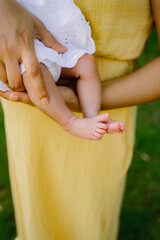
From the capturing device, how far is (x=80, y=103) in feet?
4.27

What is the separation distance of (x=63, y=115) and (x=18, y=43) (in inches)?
12.1

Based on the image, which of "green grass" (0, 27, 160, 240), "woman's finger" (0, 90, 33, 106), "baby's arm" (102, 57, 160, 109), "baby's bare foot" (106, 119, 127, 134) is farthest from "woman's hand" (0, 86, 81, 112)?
"green grass" (0, 27, 160, 240)

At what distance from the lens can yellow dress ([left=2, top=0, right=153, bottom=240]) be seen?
49.7 inches

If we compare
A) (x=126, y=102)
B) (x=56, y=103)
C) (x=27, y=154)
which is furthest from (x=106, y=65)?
(x=27, y=154)

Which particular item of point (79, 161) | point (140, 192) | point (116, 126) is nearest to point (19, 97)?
point (116, 126)

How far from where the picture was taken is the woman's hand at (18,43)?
1.07 meters

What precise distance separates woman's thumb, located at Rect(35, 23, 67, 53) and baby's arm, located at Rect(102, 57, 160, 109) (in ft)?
0.85

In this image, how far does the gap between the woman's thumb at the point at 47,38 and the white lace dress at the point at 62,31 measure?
0.7 inches

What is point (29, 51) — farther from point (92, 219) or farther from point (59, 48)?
point (92, 219)

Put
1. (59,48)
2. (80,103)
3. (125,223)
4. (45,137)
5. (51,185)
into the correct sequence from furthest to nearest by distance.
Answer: (125,223) → (51,185) → (45,137) → (80,103) → (59,48)

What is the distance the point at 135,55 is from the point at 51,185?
0.77m

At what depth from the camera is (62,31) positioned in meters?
1.20

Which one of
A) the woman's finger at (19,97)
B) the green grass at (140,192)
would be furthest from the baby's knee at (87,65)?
the green grass at (140,192)

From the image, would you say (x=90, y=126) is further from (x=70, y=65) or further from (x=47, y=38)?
(x=47, y=38)
